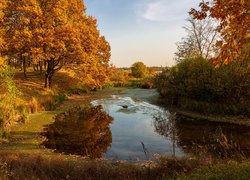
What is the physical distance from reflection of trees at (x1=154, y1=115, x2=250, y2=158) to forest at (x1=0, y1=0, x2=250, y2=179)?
0.18ft

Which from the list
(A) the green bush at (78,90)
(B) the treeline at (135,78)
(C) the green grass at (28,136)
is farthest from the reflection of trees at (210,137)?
(B) the treeline at (135,78)

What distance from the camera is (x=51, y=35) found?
81.2 ft

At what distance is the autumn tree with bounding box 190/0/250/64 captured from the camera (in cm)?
650

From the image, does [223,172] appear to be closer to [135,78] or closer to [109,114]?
[109,114]

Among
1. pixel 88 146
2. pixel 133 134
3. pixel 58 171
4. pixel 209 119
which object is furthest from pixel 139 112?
pixel 58 171

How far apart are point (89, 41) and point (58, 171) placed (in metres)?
20.8

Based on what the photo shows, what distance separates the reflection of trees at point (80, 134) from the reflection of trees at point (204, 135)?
3.35 metres

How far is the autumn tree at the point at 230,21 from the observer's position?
21.3ft

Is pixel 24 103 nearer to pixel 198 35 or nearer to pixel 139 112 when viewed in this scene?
pixel 139 112

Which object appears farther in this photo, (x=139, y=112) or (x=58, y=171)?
(x=139, y=112)

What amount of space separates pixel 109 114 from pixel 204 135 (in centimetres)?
886

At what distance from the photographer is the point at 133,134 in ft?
51.1

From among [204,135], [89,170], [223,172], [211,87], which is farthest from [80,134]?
[211,87]

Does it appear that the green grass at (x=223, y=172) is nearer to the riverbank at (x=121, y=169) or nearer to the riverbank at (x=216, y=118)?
the riverbank at (x=121, y=169)
